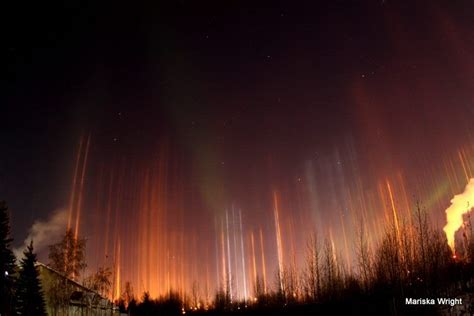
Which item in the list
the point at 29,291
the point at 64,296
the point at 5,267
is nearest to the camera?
the point at 5,267

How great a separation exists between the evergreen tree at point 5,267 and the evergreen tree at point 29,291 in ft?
4.39

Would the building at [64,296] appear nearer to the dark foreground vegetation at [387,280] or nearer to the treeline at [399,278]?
the dark foreground vegetation at [387,280]

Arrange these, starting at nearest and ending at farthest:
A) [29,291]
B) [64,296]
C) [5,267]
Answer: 1. [5,267]
2. [29,291]
3. [64,296]

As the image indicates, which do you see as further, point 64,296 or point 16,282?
point 64,296

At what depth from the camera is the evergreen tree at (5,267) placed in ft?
77.1

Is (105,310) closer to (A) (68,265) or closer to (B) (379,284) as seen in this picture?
(A) (68,265)

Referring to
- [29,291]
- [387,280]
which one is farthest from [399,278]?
[29,291]

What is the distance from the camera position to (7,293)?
23.7m

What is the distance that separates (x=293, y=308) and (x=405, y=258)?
597 inches

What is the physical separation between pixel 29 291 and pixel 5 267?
3.12 metres

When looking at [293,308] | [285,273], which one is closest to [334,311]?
[293,308]

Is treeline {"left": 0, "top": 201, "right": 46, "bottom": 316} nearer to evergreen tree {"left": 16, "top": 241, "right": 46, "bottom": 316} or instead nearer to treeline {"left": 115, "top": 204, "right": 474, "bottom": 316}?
evergreen tree {"left": 16, "top": 241, "right": 46, "bottom": 316}

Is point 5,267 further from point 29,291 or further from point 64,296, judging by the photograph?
point 64,296

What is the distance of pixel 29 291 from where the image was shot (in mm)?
26266
